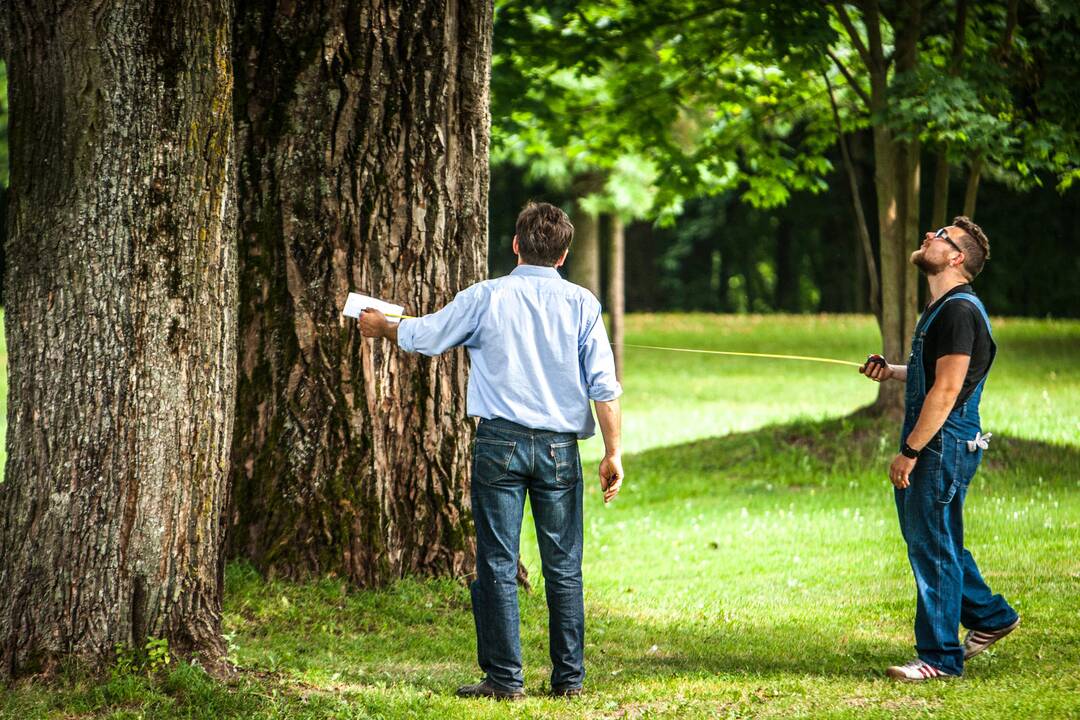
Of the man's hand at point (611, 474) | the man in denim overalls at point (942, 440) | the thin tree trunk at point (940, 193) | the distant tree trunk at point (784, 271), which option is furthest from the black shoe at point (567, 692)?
the distant tree trunk at point (784, 271)

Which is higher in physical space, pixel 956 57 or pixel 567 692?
pixel 956 57

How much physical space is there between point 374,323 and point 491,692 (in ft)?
4.95

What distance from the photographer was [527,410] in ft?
15.1

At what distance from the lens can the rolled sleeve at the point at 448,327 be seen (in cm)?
465

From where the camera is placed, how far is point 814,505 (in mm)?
10125

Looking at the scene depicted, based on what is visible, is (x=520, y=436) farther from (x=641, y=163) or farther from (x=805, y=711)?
(x=641, y=163)

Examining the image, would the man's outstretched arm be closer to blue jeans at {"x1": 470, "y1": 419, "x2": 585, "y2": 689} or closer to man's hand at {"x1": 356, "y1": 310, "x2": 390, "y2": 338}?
man's hand at {"x1": 356, "y1": 310, "x2": 390, "y2": 338}

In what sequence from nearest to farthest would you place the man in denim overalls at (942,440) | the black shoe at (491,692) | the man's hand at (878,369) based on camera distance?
1. the black shoe at (491,692)
2. the man in denim overalls at (942,440)
3. the man's hand at (878,369)

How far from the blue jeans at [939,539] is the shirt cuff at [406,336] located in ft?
6.73

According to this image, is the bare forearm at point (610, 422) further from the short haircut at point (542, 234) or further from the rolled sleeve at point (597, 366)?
the short haircut at point (542, 234)

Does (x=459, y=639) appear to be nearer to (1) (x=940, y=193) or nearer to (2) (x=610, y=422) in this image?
(2) (x=610, y=422)

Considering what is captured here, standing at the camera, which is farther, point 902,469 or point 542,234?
point 902,469

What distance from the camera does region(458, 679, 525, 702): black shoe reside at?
185 inches

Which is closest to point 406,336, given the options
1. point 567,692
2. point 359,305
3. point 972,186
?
Answer: point 359,305
